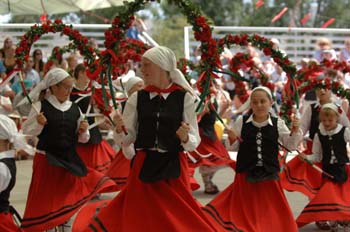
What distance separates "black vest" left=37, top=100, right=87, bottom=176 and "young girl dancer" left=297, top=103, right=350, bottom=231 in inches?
89.8

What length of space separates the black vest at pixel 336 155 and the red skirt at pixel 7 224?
344 cm

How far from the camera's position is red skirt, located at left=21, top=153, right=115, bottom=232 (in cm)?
772

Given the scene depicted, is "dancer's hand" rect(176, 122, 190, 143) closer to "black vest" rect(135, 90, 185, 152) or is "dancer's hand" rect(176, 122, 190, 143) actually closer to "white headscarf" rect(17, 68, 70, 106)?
"black vest" rect(135, 90, 185, 152)

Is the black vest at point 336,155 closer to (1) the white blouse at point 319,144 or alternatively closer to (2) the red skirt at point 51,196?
(1) the white blouse at point 319,144

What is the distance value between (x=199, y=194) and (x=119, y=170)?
5.51ft

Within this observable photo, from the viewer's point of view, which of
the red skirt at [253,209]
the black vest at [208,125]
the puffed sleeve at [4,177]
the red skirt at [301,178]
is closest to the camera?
the puffed sleeve at [4,177]

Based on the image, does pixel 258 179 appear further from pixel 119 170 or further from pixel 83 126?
pixel 119 170

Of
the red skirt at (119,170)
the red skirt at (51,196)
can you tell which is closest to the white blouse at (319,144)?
the red skirt at (119,170)

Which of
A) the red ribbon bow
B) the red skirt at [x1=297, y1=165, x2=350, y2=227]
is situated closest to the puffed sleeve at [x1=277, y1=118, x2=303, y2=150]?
the red skirt at [x1=297, y1=165, x2=350, y2=227]

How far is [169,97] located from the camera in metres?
6.79

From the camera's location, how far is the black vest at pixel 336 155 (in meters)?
8.79

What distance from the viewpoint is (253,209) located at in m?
7.74

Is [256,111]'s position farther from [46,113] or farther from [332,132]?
[46,113]

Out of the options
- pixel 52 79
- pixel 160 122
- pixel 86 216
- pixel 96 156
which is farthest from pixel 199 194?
pixel 160 122
